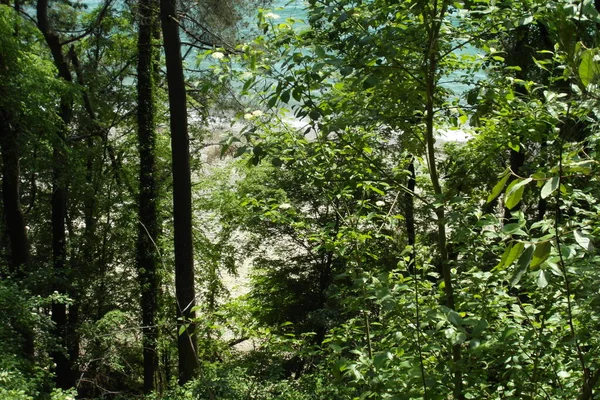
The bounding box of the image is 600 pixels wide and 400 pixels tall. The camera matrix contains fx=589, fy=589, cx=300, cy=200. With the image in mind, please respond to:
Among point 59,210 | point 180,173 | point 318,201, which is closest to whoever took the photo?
point 180,173

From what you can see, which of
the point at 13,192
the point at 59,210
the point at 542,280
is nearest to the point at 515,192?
the point at 542,280

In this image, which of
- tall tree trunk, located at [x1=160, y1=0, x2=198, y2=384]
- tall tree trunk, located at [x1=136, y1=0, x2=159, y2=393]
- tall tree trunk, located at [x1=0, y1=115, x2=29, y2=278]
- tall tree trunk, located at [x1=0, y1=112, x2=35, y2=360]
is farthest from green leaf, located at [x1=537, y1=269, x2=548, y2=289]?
tall tree trunk, located at [x1=136, y1=0, x2=159, y2=393]

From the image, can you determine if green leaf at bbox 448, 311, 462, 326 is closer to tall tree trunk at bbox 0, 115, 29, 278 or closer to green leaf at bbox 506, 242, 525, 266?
green leaf at bbox 506, 242, 525, 266

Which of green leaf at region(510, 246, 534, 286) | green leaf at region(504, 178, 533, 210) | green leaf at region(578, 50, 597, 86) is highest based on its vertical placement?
green leaf at region(578, 50, 597, 86)

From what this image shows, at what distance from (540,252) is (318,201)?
1087 cm

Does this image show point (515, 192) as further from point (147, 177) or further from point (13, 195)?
Answer: point (147, 177)

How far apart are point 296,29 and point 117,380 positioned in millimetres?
13740

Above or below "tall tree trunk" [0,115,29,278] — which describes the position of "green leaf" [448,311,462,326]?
below

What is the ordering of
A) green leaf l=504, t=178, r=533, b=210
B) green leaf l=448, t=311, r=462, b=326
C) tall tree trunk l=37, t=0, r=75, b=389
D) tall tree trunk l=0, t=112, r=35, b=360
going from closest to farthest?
green leaf l=504, t=178, r=533, b=210 < green leaf l=448, t=311, r=462, b=326 < tall tree trunk l=0, t=112, r=35, b=360 < tall tree trunk l=37, t=0, r=75, b=389

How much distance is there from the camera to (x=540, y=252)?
1263 mm

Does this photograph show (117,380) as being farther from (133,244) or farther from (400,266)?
(400,266)

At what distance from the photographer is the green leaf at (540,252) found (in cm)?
125

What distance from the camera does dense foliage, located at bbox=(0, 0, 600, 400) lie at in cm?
231

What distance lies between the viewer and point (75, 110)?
1306 cm
